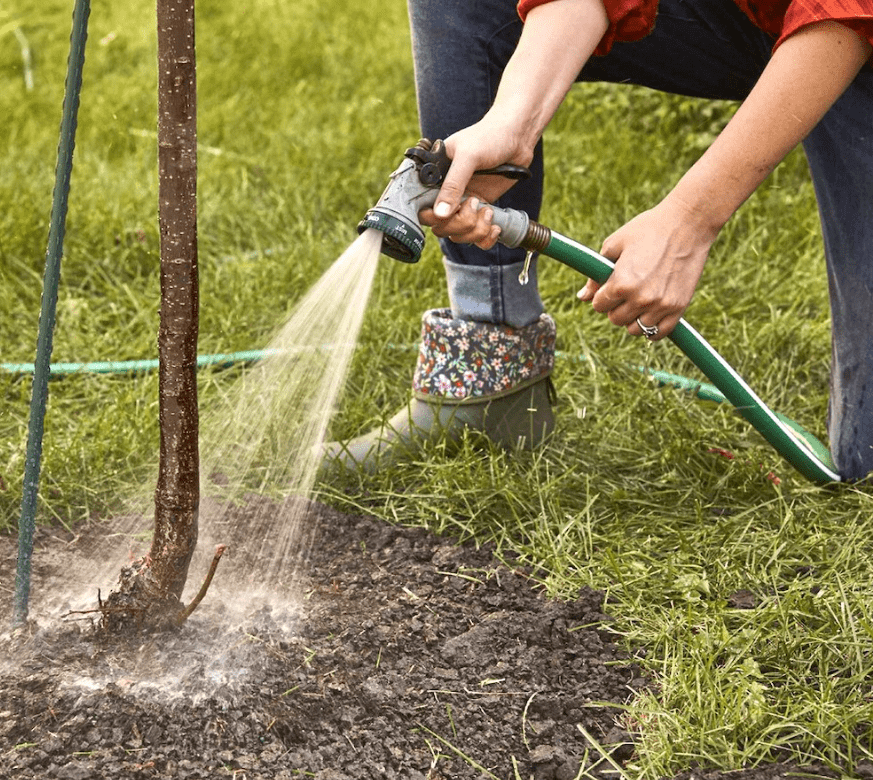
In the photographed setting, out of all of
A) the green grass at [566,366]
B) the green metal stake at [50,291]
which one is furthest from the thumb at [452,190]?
the green grass at [566,366]

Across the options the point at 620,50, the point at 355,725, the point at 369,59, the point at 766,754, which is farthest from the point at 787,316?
the point at 369,59

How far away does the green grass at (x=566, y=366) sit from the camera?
173cm

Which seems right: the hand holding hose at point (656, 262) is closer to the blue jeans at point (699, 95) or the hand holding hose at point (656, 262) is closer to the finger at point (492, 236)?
the finger at point (492, 236)

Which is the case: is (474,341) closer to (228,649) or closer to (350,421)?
(350,421)

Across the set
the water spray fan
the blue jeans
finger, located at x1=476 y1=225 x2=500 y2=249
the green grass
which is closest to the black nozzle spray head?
the water spray fan

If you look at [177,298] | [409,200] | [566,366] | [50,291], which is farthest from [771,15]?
[50,291]

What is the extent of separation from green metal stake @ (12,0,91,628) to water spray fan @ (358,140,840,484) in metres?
0.42

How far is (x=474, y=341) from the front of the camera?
230 cm

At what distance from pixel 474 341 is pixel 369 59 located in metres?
2.80

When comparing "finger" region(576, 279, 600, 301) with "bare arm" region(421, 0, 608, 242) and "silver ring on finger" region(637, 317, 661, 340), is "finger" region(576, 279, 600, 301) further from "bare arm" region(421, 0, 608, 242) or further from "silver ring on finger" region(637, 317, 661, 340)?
"bare arm" region(421, 0, 608, 242)

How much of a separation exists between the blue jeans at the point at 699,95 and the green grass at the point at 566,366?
0.84ft

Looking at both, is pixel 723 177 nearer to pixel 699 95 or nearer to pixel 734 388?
pixel 734 388

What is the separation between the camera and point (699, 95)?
227 centimetres

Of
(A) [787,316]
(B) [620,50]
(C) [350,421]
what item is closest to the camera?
(B) [620,50]
